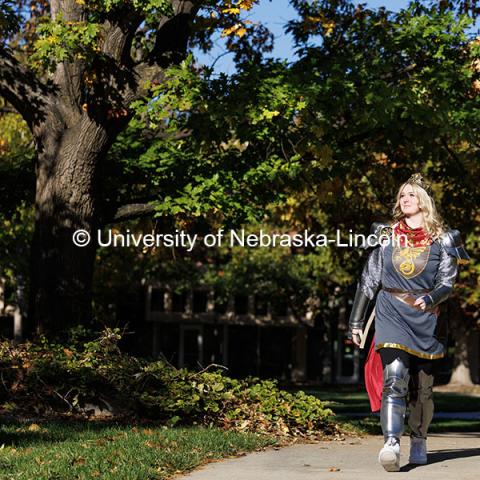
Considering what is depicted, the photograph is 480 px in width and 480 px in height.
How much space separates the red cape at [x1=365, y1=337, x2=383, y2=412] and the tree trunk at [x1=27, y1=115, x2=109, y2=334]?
7317 millimetres

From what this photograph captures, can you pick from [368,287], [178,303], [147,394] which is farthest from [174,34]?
[178,303]

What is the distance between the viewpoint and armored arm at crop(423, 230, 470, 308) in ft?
26.4

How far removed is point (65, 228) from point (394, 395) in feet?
26.9

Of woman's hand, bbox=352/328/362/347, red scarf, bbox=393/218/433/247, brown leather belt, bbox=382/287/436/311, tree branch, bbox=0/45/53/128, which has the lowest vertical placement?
woman's hand, bbox=352/328/362/347

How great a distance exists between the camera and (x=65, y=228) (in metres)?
15.1

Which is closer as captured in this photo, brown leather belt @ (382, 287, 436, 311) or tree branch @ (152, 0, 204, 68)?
brown leather belt @ (382, 287, 436, 311)

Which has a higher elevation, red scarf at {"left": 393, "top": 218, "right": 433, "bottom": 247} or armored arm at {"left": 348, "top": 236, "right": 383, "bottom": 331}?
red scarf at {"left": 393, "top": 218, "right": 433, "bottom": 247}

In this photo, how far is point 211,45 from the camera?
803 inches

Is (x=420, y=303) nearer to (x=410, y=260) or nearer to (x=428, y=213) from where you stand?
(x=410, y=260)

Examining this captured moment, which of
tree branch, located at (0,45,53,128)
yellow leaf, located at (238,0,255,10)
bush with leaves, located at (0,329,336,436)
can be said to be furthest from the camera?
tree branch, located at (0,45,53,128)

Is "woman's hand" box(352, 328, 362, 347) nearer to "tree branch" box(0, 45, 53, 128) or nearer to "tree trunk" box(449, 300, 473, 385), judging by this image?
"tree branch" box(0, 45, 53, 128)

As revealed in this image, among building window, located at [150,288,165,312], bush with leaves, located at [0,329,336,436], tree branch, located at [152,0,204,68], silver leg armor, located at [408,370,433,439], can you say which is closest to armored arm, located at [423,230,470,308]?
silver leg armor, located at [408,370,433,439]

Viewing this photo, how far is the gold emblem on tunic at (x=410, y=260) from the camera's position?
8141mm

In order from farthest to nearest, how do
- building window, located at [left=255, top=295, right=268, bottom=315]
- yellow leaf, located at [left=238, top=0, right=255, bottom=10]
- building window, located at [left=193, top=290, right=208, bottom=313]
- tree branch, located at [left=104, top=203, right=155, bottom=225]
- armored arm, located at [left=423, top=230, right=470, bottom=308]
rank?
building window, located at [left=193, top=290, right=208, bottom=313]
building window, located at [left=255, top=295, right=268, bottom=315]
tree branch, located at [left=104, top=203, right=155, bottom=225]
yellow leaf, located at [left=238, top=0, right=255, bottom=10]
armored arm, located at [left=423, top=230, right=470, bottom=308]
